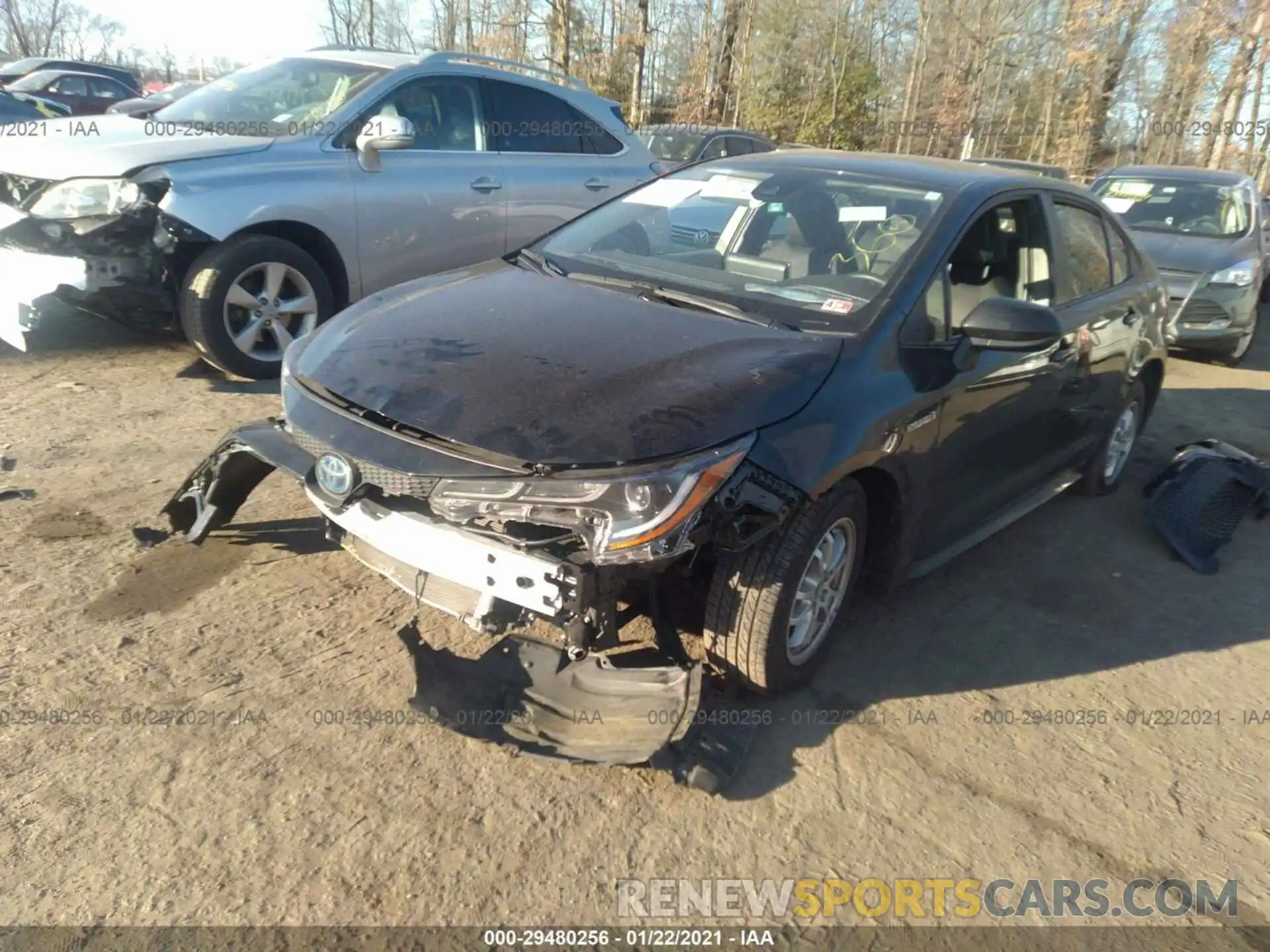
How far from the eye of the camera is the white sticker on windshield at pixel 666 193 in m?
4.17

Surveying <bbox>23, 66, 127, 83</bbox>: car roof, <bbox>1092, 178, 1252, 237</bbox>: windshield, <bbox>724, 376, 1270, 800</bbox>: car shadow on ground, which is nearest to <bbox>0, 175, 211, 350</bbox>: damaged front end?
<bbox>724, 376, 1270, 800</bbox>: car shadow on ground

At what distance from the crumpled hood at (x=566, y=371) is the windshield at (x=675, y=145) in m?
9.67

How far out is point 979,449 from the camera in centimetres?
368

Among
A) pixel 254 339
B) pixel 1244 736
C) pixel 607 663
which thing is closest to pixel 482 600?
pixel 607 663

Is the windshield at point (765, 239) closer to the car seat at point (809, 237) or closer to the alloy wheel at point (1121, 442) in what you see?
the car seat at point (809, 237)

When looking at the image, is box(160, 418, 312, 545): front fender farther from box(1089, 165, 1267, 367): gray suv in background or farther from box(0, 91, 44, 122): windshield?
box(0, 91, 44, 122): windshield

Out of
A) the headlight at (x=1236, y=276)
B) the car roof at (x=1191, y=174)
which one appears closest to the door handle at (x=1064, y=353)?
the headlight at (x=1236, y=276)

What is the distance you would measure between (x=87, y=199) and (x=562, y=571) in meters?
4.24

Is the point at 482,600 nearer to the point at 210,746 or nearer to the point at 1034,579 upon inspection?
the point at 210,746

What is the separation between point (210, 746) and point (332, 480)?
818 mm

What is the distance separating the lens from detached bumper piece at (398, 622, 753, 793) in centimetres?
270

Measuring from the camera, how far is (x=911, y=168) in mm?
3971

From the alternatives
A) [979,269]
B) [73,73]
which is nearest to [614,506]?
[979,269]

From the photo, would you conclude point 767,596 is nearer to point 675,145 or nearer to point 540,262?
point 540,262
